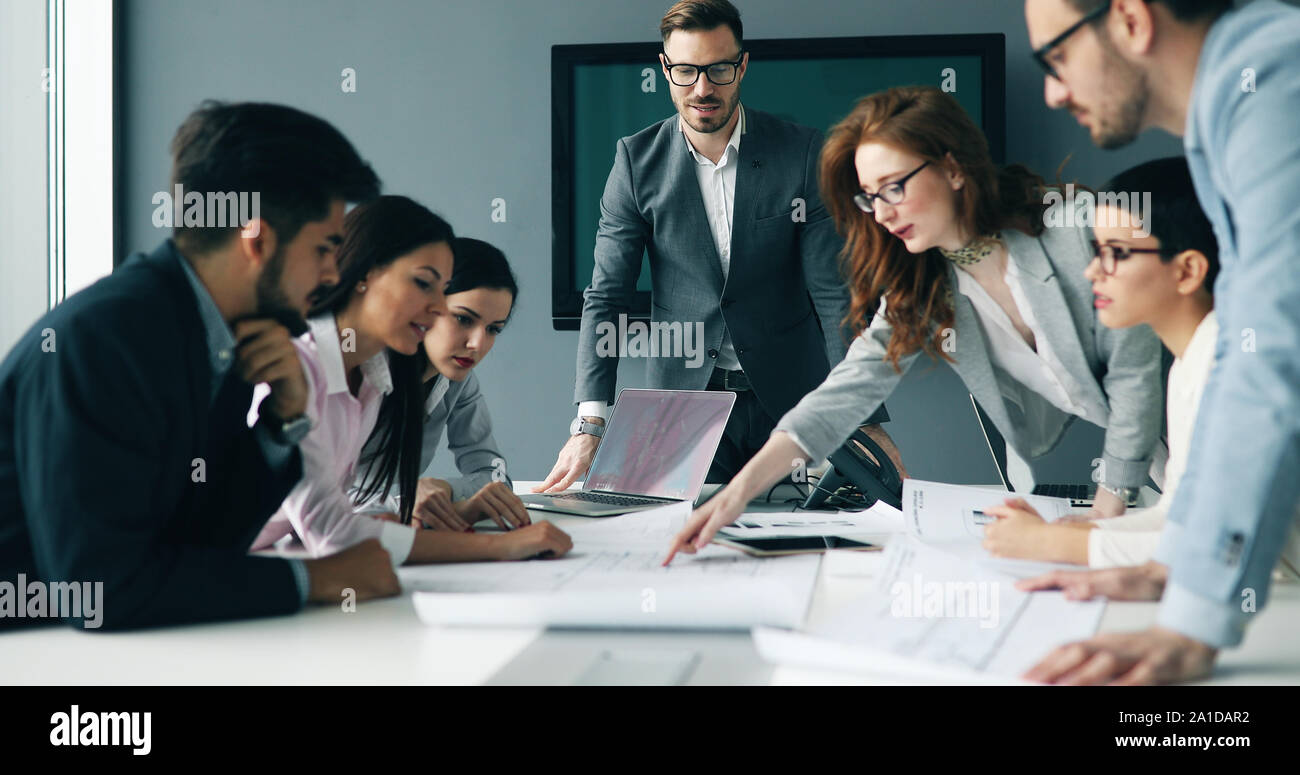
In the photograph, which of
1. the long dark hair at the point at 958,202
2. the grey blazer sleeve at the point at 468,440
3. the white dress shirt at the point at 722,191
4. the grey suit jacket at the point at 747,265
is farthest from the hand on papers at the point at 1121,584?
the white dress shirt at the point at 722,191

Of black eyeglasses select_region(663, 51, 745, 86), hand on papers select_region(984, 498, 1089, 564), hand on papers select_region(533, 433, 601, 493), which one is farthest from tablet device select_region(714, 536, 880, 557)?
black eyeglasses select_region(663, 51, 745, 86)

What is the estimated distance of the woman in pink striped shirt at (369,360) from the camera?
1.20m

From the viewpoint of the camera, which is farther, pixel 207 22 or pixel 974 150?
pixel 207 22

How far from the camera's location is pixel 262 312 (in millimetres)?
981

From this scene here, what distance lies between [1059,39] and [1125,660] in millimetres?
510

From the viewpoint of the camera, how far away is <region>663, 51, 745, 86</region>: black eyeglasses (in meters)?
2.16

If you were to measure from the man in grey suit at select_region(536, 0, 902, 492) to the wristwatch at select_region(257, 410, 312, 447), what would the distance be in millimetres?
1193

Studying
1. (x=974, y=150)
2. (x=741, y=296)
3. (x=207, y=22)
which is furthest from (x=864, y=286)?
(x=207, y=22)

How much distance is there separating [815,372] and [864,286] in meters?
0.75

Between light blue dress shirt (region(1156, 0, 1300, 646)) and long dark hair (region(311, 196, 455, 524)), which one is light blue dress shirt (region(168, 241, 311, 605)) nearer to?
long dark hair (region(311, 196, 455, 524))
